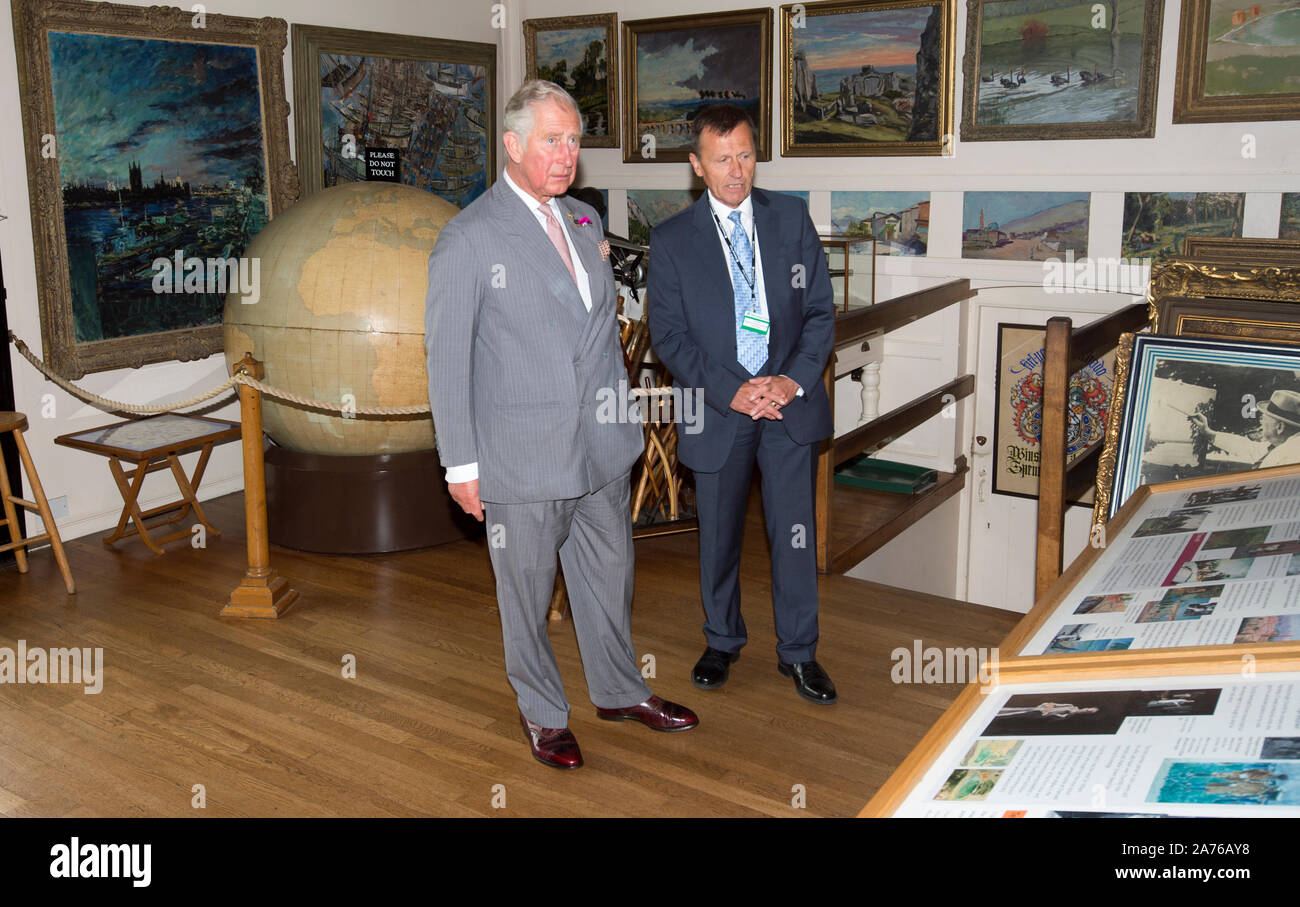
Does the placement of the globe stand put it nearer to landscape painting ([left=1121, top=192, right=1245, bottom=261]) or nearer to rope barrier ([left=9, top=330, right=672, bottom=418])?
rope barrier ([left=9, top=330, right=672, bottom=418])

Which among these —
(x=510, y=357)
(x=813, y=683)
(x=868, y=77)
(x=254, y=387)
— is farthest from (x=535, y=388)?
(x=868, y=77)

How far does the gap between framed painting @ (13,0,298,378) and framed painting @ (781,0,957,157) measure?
341cm

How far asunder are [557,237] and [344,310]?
242cm

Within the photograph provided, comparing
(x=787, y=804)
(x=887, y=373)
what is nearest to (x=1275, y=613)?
(x=787, y=804)

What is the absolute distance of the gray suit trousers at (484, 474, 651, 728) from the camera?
3564 millimetres

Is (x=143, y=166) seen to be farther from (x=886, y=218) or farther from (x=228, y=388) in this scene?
(x=886, y=218)

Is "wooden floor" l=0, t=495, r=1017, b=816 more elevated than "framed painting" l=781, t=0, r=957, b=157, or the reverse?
"framed painting" l=781, t=0, r=957, b=157

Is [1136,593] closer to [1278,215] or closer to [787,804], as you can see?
[787,804]

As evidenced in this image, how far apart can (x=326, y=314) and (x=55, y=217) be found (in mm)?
1765

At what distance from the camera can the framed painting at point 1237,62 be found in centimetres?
606

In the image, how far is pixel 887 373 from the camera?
8.12 metres

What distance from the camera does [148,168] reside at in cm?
654

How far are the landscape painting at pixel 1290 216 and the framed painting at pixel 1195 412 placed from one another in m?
3.13

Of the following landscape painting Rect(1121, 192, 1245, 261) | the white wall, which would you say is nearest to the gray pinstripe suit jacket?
the white wall
